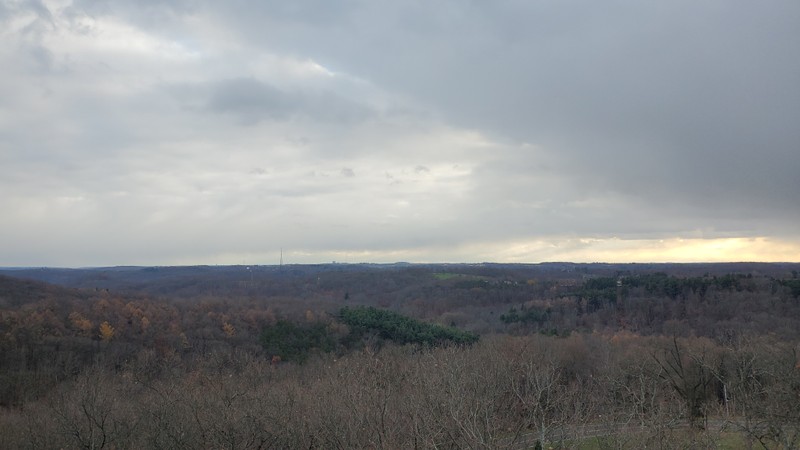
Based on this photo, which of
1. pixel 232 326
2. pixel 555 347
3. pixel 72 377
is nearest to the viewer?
pixel 72 377

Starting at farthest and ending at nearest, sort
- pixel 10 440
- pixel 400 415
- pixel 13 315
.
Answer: pixel 13 315 < pixel 10 440 < pixel 400 415

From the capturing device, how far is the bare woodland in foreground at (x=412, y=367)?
1057 inches

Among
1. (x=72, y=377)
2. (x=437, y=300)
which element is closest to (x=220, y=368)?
(x=72, y=377)

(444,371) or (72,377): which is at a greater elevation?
(444,371)

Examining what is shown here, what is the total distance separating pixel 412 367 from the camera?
44.7m

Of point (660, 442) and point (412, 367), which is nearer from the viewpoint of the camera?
point (660, 442)

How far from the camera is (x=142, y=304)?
100m

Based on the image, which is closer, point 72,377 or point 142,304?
point 72,377

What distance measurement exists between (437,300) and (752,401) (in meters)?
130

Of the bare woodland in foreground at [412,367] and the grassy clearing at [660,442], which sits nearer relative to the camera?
the grassy clearing at [660,442]

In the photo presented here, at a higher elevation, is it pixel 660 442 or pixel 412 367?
pixel 660 442

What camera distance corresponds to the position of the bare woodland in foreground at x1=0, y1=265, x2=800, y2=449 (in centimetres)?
2684

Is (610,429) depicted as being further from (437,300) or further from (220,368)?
(437,300)

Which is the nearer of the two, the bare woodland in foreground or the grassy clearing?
the grassy clearing
